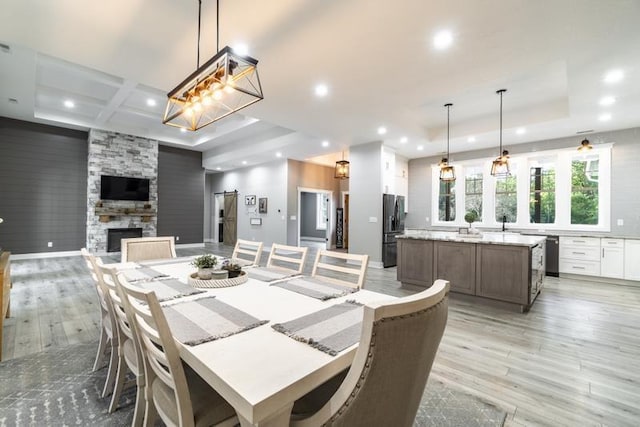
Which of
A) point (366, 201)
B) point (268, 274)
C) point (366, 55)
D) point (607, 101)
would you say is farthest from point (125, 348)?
point (607, 101)

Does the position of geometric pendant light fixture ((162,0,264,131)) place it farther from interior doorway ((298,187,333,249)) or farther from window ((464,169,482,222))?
interior doorway ((298,187,333,249))

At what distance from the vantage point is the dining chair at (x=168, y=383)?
988mm

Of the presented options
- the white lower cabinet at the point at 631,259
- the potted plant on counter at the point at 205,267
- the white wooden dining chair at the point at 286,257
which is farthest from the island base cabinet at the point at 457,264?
the white lower cabinet at the point at 631,259

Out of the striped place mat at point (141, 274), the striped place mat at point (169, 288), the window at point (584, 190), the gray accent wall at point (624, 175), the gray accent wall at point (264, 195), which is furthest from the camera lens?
the gray accent wall at point (264, 195)

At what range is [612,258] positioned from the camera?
5.02 meters

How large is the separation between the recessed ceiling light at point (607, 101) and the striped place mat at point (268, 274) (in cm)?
475

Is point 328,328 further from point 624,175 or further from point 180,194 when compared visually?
point 180,194

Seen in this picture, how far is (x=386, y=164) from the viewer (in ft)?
21.8

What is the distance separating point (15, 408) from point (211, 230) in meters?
10.3

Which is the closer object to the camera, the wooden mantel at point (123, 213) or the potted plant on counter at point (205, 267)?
the potted plant on counter at point (205, 267)

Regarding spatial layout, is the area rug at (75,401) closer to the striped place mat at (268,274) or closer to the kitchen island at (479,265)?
the striped place mat at (268,274)

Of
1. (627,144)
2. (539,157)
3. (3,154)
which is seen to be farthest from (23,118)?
(627,144)

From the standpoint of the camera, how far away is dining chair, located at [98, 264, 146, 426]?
1.31 meters

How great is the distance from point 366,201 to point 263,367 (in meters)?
5.91
